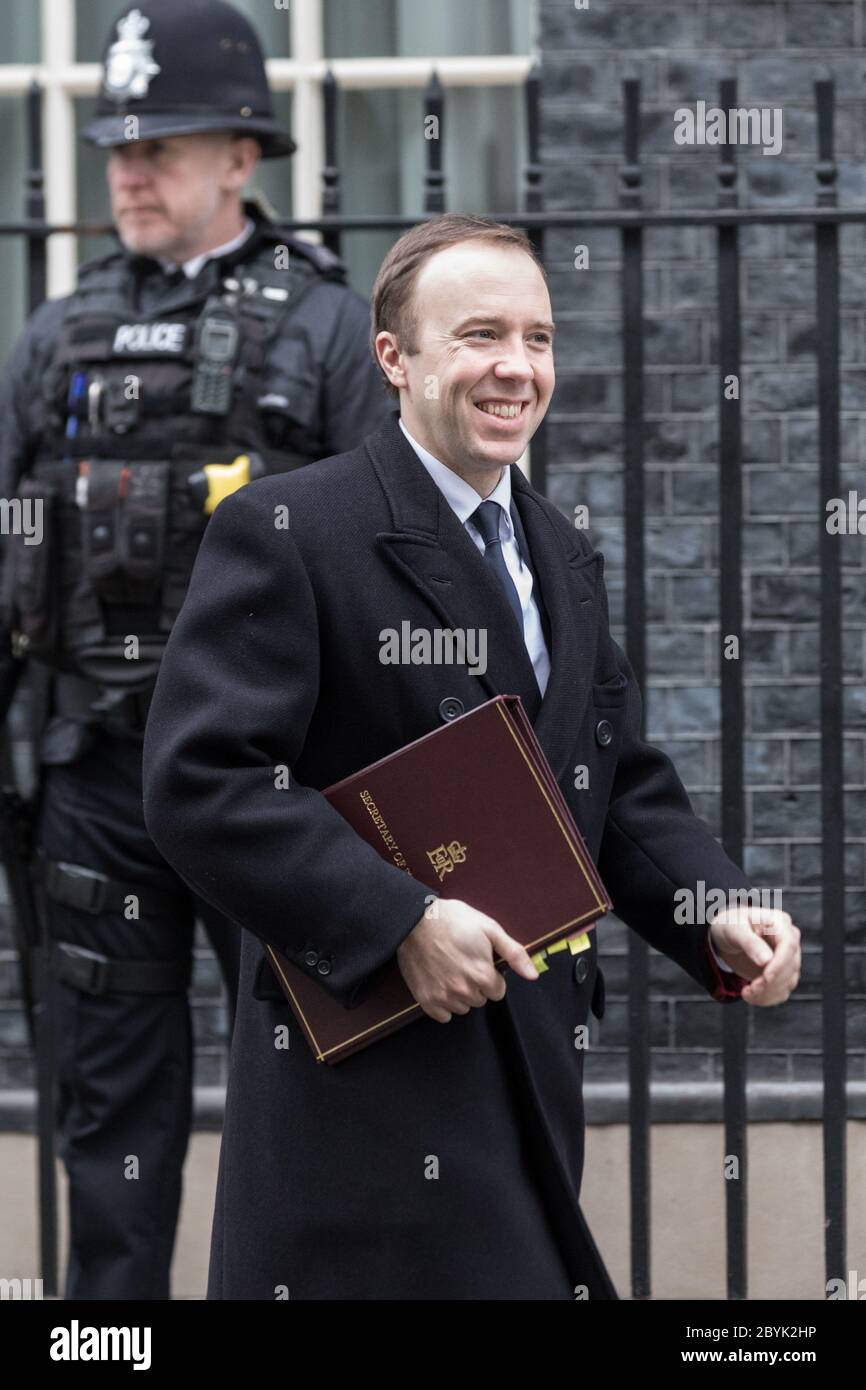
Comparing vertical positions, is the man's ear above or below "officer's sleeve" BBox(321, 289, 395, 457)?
above

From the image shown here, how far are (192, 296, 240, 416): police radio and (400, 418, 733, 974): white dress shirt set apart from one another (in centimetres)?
133

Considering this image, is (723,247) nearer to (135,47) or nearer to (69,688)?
(135,47)

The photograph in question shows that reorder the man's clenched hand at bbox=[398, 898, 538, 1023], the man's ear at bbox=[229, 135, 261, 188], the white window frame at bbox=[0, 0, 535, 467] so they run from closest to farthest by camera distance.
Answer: the man's clenched hand at bbox=[398, 898, 538, 1023] < the man's ear at bbox=[229, 135, 261, 188] < the white window frame at bbox=[0, 0, 535, 467]

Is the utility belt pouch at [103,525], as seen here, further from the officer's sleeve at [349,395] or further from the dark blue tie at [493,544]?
the dark blue tie at [493,544]

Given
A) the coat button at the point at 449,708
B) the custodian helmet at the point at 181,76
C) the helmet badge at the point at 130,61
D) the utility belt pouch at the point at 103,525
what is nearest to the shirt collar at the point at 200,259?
the custodian helmet at the point at 181,76

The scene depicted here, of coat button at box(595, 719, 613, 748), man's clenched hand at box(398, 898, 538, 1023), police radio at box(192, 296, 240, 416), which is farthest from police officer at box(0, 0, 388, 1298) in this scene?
man's clenched hand at box(398, 898, 538, 1023)

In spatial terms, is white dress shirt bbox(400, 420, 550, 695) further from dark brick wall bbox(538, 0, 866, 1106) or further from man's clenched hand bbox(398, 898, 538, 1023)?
dark brick wall bbox(538, 0, 866, 1106)

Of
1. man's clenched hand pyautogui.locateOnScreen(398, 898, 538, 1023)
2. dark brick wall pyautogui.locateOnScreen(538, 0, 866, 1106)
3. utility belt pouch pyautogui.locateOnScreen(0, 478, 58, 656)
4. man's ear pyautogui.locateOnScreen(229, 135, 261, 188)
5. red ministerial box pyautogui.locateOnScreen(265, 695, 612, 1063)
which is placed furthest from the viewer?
dark brick wall pyautogui.locateOnScreen(538, 0, 866, 1106)

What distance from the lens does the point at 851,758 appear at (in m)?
5.10

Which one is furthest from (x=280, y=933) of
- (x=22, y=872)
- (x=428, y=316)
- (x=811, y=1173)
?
(x=811, y=1173)

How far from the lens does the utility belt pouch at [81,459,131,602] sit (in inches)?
155

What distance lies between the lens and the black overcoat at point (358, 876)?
7.91 ft

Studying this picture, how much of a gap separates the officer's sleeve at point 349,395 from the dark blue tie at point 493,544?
136 cm

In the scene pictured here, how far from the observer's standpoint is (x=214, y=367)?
13.0ft
